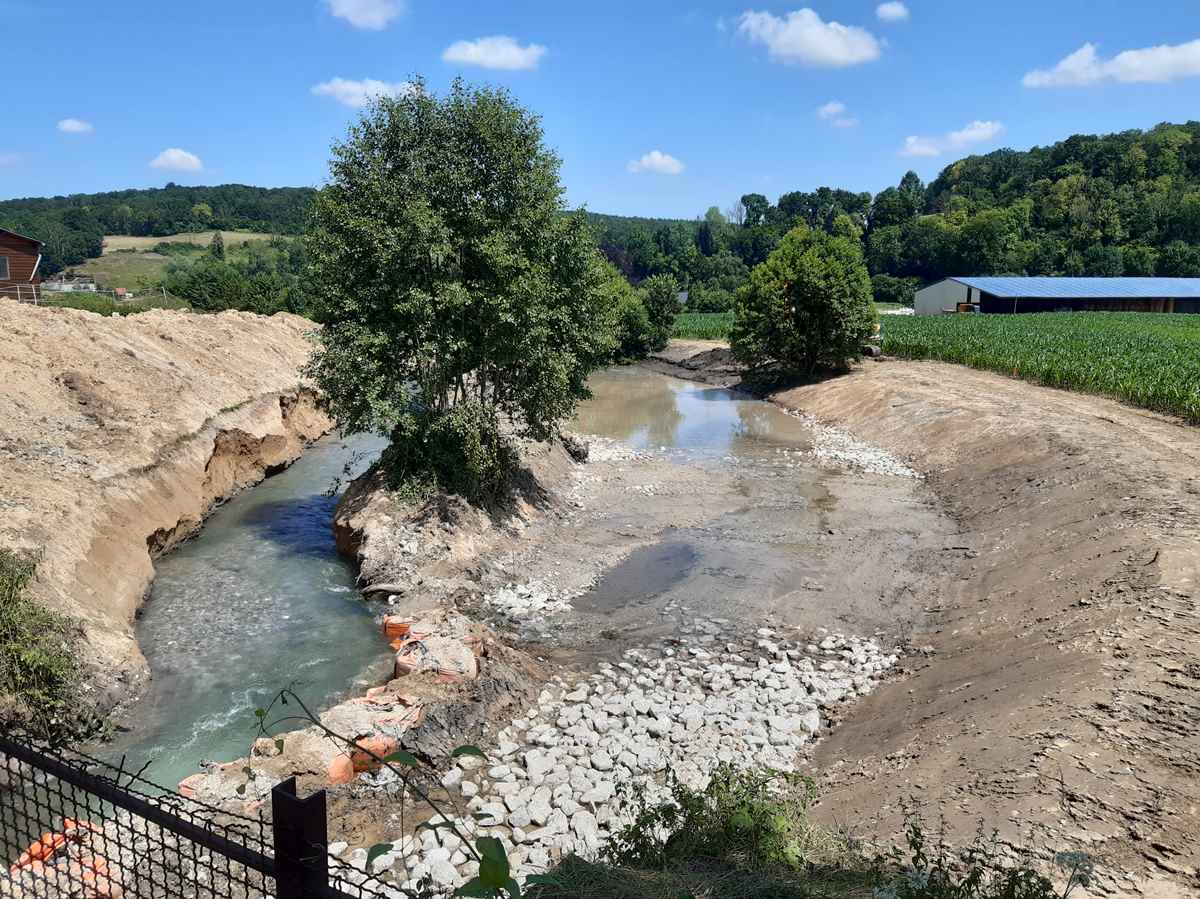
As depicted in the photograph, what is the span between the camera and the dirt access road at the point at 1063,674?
7562mm

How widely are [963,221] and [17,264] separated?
127 m

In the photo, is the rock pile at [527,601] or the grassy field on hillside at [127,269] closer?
the rock pile at [527,601]

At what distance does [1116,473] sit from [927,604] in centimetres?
750

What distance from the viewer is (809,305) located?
141ft

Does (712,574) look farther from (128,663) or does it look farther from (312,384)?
(312,384)

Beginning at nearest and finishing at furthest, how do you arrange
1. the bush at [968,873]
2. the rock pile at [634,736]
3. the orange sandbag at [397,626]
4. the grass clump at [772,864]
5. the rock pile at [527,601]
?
the bush at [968,873] < the grass clump at [772,864] < the rock pile at [634,736] < the orange sandbag at [397,626] < the rock pile at [527,601]

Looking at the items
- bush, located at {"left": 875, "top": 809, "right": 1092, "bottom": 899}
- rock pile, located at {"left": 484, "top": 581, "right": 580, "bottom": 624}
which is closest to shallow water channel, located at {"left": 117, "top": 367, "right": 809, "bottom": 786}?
rock pile, located at {"left": 484, "top": 581, "right": 580, "bottom": 624}

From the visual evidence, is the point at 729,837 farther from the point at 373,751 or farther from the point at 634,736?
the point at 373,751

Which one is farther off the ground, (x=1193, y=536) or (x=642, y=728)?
(x=1193, y=536)

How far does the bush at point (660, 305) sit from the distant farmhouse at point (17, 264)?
4362 cm

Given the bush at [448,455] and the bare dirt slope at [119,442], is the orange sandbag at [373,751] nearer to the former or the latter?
the bare dirt slope at [119,442]

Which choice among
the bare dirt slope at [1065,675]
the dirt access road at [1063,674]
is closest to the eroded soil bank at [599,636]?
the dirt access road at [1063,674]

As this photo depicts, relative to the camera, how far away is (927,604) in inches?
625

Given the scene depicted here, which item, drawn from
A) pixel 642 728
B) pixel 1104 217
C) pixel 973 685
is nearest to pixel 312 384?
pixel 642 728
